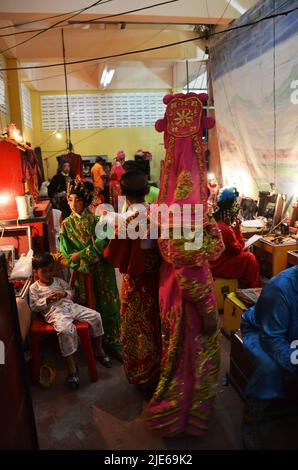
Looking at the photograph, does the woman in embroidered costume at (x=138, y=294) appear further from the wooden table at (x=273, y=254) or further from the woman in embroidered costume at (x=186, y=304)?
the wooden table at (x=273, y=254)

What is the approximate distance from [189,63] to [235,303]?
8.68m

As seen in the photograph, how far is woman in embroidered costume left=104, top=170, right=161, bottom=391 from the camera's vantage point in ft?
7.48

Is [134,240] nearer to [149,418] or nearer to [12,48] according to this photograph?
[149,418]

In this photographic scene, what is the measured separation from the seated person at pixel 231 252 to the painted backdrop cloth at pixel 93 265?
46.6 inches

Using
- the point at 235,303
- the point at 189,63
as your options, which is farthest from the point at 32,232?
the point at 189,63

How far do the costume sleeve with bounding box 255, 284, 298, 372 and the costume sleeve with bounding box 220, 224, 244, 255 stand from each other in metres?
1.72

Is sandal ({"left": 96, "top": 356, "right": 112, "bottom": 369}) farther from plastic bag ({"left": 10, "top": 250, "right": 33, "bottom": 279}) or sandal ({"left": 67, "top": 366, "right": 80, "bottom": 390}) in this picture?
plastic bag ({"left": 10, "top": 250, "right": 33, "bottom": 279})

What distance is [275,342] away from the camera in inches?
77.8

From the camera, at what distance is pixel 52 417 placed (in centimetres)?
248

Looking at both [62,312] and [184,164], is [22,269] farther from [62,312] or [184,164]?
[184,164]

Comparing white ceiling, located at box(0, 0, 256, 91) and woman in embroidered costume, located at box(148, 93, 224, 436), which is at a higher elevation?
white ceiling, located at box(0, 0, 256, 91)

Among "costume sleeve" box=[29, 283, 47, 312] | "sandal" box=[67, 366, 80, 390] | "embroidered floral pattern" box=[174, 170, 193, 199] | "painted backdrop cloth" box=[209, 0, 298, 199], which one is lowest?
"sandal" box=[67, 366, 80, 390]

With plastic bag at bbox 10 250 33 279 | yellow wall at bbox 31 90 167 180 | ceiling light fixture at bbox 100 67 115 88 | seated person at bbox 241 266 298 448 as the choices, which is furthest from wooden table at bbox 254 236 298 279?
yellow wall at bbox 31 90 167 180
